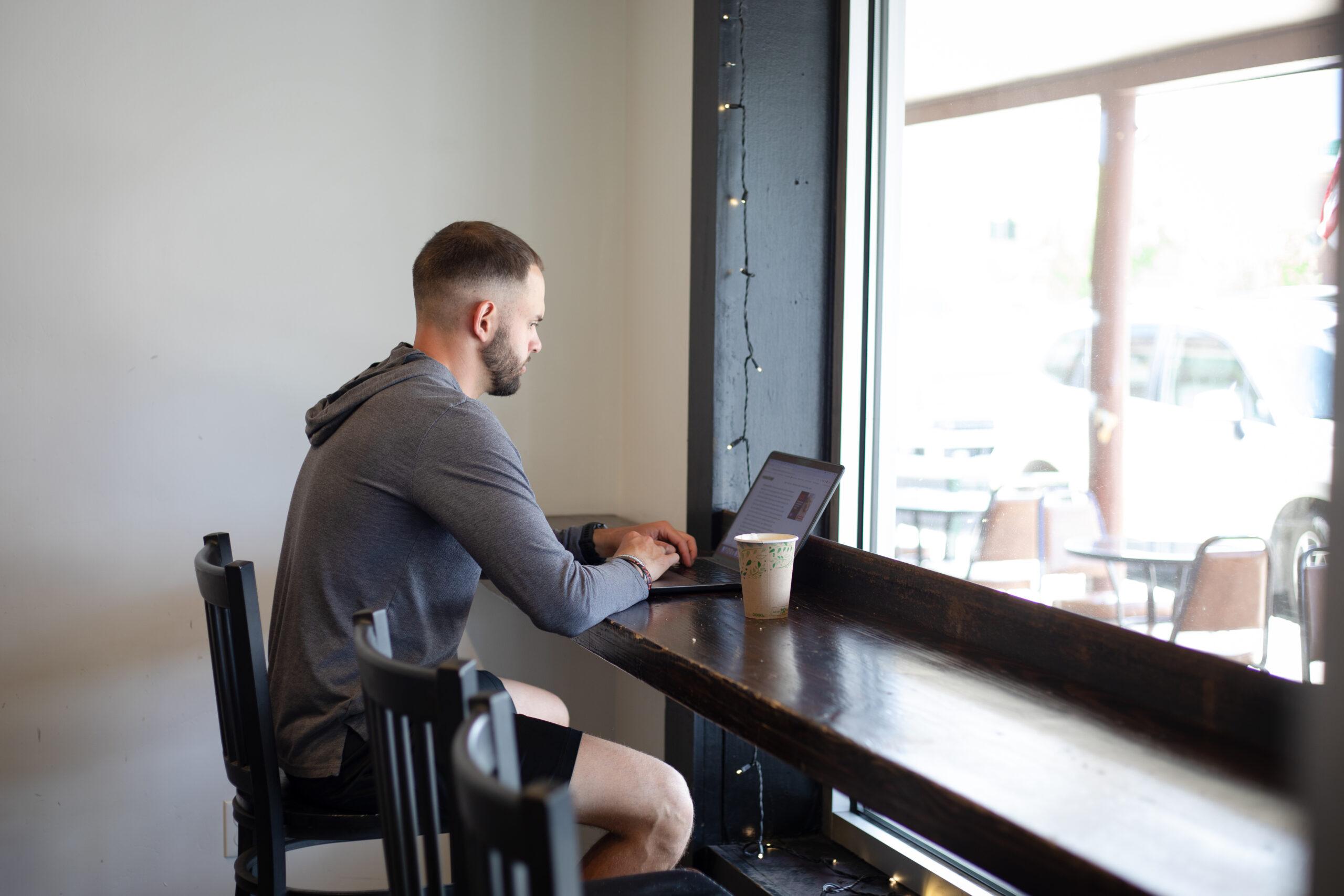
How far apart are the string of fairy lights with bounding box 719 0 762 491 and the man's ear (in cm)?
55

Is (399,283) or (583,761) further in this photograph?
(399,283)

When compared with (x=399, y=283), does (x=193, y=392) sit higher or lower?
lower

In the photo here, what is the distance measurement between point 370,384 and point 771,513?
0.69 m

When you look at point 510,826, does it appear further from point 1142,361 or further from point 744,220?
point 744,220

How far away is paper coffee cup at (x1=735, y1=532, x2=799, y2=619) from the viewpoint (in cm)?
145

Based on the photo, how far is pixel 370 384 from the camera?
153 centimetres

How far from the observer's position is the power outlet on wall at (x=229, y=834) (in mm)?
2176

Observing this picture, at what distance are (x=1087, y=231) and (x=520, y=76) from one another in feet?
4.68

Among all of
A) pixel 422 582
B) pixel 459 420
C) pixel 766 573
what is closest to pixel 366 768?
pixel 422 582

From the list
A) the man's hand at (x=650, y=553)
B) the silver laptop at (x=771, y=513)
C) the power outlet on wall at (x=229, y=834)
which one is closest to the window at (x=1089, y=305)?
the silver laptop at (x=771, y=513)

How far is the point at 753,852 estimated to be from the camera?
195 centimetres

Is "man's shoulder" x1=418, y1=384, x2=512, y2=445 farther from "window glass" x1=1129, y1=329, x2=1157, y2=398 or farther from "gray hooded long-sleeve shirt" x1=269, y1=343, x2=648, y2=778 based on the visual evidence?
"window glass" x1=1129, y1=329, x2=1157, y2=398

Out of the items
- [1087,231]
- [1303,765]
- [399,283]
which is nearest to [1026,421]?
[1087,231]

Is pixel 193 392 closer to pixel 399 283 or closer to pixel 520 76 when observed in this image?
pixel 399 283
